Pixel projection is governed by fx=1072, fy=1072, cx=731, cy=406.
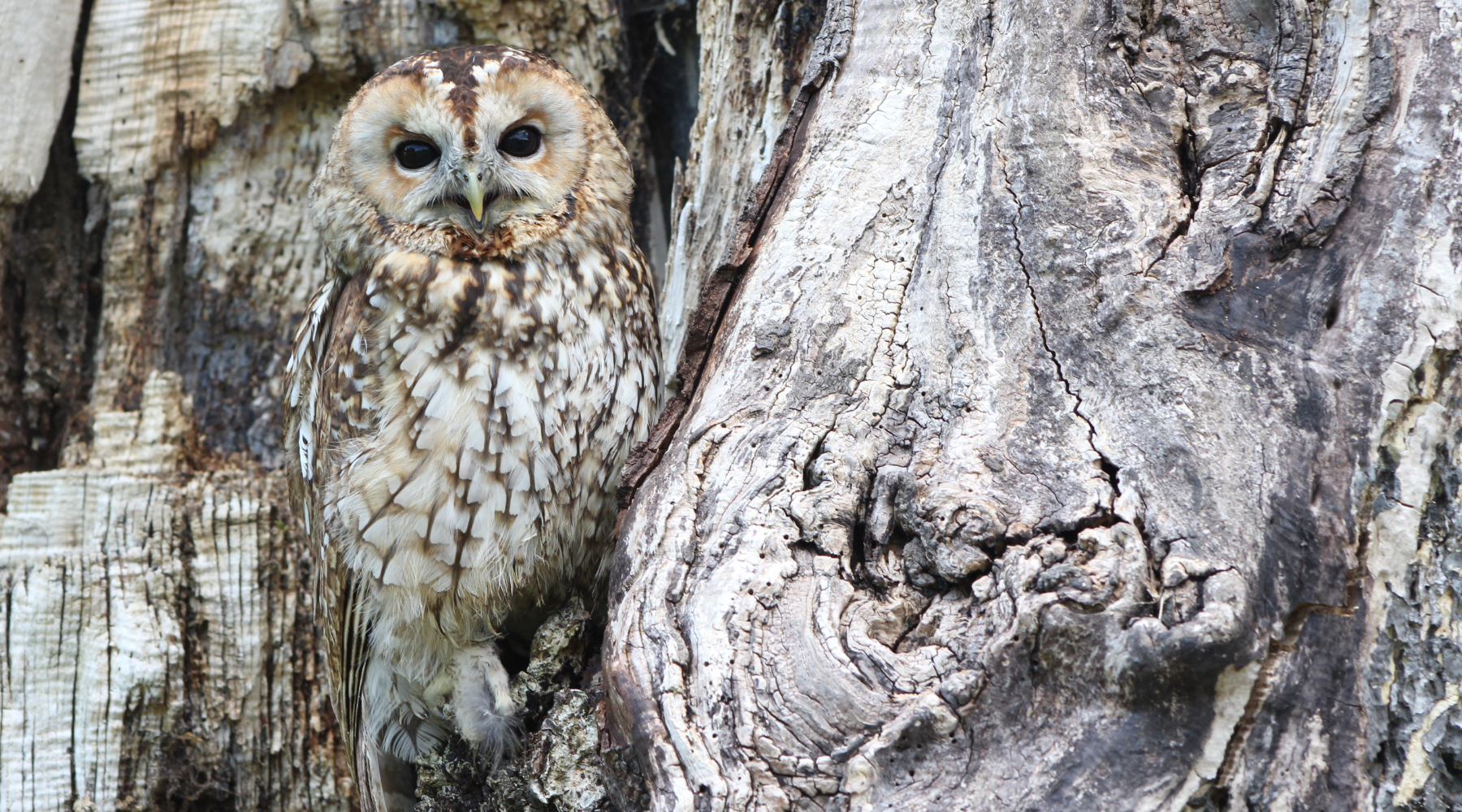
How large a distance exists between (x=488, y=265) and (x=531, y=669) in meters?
0.73

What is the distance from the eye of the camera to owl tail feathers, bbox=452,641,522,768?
190cm

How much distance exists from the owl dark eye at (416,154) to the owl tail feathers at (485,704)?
92 centimetres

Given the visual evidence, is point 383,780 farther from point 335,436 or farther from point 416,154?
point 416,154

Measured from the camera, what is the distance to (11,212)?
7.89ft

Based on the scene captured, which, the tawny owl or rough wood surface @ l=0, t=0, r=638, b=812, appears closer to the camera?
the tawny owl

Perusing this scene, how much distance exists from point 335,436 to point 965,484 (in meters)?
1.21

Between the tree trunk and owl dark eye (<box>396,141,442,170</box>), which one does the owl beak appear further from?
the tree trunk

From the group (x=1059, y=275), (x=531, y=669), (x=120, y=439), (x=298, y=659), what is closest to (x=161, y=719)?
(x=298, y=659)

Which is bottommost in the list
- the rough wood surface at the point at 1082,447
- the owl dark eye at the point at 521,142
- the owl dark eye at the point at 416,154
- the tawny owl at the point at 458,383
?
the rough wood surface at the point at 1082,447

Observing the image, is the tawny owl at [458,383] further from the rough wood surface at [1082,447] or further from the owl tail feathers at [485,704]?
the rough wood surface at [1082,447]

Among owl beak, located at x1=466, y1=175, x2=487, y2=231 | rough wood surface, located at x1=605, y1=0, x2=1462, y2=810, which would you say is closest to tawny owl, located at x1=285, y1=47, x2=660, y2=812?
owl beak, located at x1=466, y1=175, x2=487, y2=231

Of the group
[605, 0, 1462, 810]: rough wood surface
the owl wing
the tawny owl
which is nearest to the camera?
[605, 0, 1462, 810]: rough wood surface

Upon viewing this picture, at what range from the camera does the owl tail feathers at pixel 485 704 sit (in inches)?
75.0

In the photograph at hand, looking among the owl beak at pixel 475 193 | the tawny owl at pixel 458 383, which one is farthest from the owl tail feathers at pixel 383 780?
the owl beak at pixel 475 193
